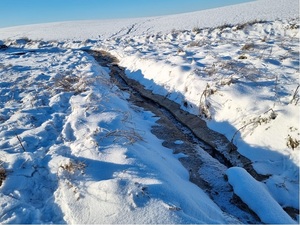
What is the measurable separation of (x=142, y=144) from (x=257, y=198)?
1.36m

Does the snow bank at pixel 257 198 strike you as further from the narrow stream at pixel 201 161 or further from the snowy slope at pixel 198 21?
the snowy slope at pixel 198 21

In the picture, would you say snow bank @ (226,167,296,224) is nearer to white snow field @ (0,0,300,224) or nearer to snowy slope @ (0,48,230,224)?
white snow field @ (0,0,300,224)

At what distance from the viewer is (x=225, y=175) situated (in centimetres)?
324

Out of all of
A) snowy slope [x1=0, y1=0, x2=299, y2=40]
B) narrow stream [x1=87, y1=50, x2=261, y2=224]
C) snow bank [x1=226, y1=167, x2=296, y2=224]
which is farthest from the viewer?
snowy slope [x1=0, y1=0, x2=299, y2=40]

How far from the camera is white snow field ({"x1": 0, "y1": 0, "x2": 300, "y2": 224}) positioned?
233 cm

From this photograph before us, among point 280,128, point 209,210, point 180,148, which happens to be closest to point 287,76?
point 280,128

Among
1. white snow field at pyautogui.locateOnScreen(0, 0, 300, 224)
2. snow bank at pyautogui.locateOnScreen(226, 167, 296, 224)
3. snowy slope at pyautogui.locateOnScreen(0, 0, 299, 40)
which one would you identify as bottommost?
snowy slope at pyautogui.locateOnScreen(0, 0, 299, 40)

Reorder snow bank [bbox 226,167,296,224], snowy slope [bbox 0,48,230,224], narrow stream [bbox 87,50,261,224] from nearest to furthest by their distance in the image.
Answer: snowy slope [bbox 0,48,230,224] < snow bank [bbox 226,167,296,224] < narrow stream [bbox 87,50,261,224]

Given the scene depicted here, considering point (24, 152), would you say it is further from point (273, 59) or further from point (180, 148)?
point (273, 59)

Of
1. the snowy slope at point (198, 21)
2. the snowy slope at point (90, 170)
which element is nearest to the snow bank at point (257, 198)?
the snowy slope at point (90, 170)

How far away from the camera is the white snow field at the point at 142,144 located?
2334mm

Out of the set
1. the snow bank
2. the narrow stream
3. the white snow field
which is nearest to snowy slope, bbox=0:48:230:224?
the white snow field

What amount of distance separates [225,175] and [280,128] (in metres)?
0.94

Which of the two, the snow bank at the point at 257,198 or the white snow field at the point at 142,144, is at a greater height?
the white snow field at the point at 142,144
